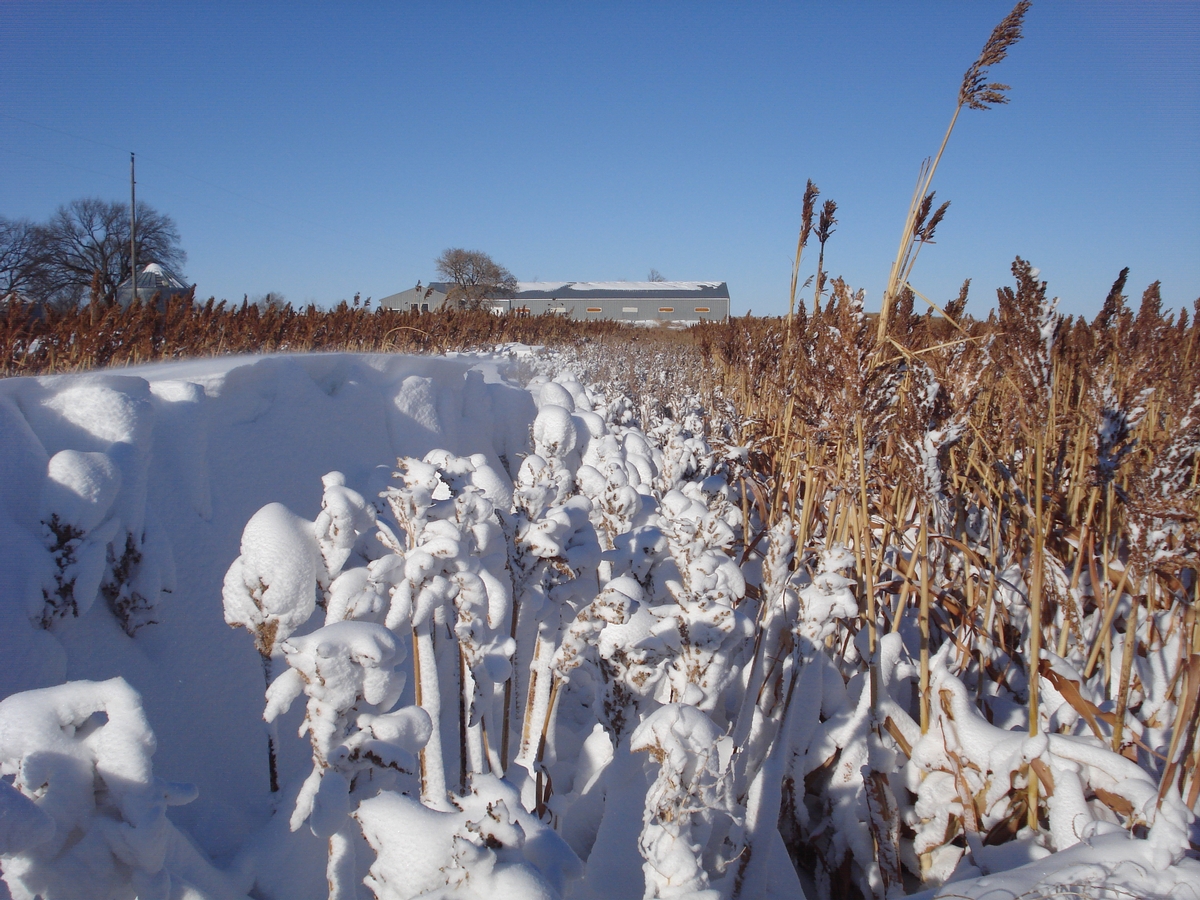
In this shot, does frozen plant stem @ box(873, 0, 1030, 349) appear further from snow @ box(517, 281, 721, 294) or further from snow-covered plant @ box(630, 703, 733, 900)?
snow @ box(517, 281, 721, 294)

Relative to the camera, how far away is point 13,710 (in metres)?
0.73

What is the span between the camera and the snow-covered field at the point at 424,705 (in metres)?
0.79

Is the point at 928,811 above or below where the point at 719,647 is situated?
below

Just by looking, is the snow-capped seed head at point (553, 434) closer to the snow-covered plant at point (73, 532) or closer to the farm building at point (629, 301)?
the snow-covered plant at point (73, 532)

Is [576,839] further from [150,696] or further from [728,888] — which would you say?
[150,696]

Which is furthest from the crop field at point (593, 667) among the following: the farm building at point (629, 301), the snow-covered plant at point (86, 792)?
the farm building at point (629, 301)

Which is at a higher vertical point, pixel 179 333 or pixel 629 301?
pixel 629 301

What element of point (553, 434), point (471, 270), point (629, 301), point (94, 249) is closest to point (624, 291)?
point (629, 301)

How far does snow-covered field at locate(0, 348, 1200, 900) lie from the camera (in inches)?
30.9

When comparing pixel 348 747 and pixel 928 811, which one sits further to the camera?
pixel 928 811

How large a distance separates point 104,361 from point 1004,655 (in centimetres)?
521

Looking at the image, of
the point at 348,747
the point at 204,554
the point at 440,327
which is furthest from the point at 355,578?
the point at 440,327

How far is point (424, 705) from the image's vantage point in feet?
4.72

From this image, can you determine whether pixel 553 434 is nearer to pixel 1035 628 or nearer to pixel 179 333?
pixel 1035 628
